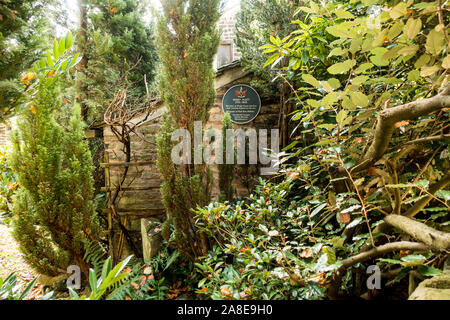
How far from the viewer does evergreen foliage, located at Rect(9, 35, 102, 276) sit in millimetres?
1849

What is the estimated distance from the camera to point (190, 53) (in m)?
2.14

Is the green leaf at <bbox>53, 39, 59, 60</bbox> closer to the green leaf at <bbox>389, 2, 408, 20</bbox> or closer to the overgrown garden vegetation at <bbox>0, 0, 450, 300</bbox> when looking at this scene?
the overgrown garden vegetation at <bbox>0, 0, 450, 300</bbox>

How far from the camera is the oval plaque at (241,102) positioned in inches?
128

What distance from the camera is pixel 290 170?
138 centimetres

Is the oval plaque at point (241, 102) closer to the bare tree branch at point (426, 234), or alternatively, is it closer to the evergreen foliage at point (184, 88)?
the evergreen foliage at point (184, 88)

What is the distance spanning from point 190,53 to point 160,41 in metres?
0.34

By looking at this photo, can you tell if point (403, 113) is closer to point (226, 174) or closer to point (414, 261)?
point (414, 261)

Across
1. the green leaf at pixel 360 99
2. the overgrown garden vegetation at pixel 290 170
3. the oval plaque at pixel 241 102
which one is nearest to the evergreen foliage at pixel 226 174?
the overgrown garden vegetation at pixel 290 170

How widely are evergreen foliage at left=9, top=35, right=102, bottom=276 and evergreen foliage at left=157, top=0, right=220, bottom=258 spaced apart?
2.55 ft

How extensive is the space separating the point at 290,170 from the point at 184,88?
1.37 metres

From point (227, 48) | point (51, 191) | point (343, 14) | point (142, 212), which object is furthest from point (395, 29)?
point (227, 48)

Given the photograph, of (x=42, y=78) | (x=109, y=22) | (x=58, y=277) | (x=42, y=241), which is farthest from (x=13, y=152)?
(x=109, y=22)

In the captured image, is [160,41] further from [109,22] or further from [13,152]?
[109,22]

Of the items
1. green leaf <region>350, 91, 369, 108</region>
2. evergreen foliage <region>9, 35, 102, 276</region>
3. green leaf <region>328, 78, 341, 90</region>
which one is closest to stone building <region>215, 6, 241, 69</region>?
evergreen foliage <region>9, 35, 102, 276</region>
